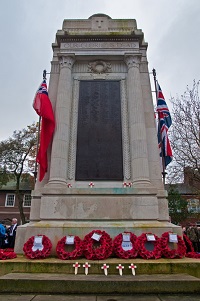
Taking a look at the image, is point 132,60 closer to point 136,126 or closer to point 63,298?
point 136,126

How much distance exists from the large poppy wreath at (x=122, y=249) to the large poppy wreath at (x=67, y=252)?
1.03 m

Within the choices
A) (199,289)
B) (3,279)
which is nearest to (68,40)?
(3,279)

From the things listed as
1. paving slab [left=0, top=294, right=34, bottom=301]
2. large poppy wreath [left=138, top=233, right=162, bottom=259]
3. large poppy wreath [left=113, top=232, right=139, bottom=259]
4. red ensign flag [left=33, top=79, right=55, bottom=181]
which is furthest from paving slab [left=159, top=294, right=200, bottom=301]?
red ensign flag [left=33, top=79, right=55, bottom=181]

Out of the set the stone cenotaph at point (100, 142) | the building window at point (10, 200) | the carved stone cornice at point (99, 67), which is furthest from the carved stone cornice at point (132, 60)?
the building window at point (10, 200)

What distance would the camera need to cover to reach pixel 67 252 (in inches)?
284

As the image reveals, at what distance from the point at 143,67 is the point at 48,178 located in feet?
22.2

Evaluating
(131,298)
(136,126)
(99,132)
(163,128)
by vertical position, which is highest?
(163,128)

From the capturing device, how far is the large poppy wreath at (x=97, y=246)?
6.93 m

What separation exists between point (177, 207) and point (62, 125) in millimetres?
36922

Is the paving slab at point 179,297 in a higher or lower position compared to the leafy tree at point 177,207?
lower

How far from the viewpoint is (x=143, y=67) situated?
38.4ft

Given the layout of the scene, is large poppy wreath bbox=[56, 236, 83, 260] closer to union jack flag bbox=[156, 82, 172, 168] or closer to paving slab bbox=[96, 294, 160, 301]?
paving slab bbox=[96, 294, 160, 301]

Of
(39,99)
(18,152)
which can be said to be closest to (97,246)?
(39,99)

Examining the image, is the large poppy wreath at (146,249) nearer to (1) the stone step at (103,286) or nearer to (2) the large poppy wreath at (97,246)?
(2) the large poppy wreath at (97,246)
